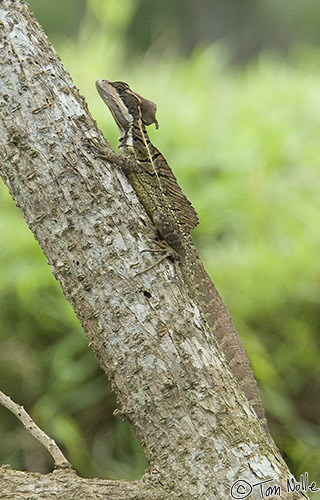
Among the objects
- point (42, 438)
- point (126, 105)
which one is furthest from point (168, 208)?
point (42, 438)

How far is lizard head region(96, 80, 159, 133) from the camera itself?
107 inches

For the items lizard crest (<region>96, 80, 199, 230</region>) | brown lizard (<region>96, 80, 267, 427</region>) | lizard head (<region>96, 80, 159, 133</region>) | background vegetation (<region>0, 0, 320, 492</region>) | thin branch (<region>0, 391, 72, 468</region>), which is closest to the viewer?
thin branch (<region>0, 391, 72, 468</region>)

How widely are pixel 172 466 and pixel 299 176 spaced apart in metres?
2.91

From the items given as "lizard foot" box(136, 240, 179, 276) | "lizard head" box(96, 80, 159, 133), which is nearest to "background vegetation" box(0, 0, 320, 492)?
"lizard head" box(96, 80, 159, 133)

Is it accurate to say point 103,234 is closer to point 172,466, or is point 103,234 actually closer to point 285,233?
point 172,466

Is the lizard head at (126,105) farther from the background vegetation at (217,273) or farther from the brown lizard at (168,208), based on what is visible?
the background vegetation at (217,273)

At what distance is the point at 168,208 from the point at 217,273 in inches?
49.9

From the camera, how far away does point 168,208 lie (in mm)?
2389

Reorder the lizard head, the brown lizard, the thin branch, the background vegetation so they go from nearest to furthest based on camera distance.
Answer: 1. the thin branch
2. the brown lizard
3. the lizard head
4. the background vegetation

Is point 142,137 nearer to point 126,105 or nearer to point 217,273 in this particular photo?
point 126,105

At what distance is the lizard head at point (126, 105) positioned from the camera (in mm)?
2711

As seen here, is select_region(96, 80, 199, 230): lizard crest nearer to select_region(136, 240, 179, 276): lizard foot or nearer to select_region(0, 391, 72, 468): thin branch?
select_region(136, 240, 179, 276): lizard foot

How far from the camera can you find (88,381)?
342cm

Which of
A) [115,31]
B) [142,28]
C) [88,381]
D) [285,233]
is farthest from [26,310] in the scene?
[142,28]
